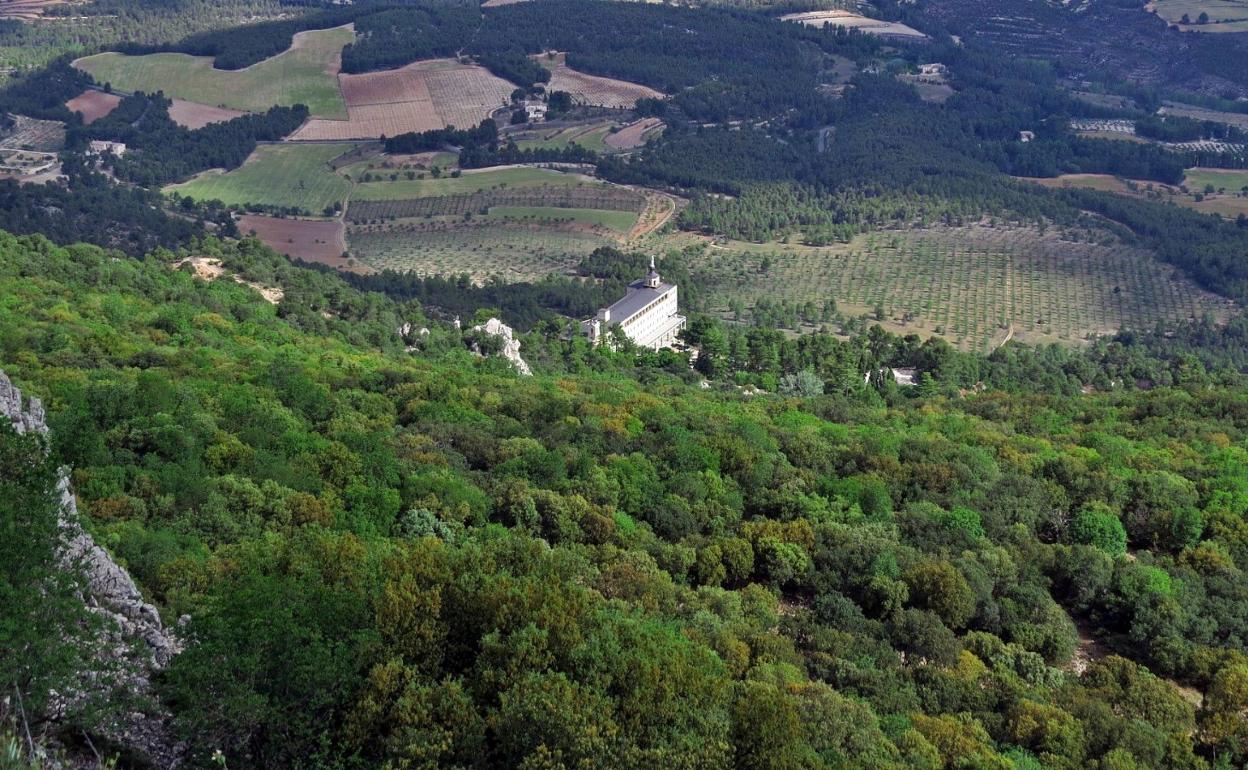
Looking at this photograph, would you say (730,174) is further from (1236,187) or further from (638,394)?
(638,394)

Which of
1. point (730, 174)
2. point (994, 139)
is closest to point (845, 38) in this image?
point (994, 139)

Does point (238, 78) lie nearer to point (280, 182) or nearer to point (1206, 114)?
point (280, 182)

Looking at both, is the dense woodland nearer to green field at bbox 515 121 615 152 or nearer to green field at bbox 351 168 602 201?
green field at bbox 351 168 602 201

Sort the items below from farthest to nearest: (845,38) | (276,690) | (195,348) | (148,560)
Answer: (845,38) → (195,348) → (148,560) → (276,690)

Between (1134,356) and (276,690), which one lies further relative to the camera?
(1134,356)

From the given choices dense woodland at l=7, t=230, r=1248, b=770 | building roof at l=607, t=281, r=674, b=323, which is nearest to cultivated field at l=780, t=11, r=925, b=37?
building roof at l=607, t=281, r=674, b=323

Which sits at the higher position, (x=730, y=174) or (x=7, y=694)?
(x=7, y=694)

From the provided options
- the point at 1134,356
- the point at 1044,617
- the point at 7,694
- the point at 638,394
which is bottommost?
the point at 1134,356
